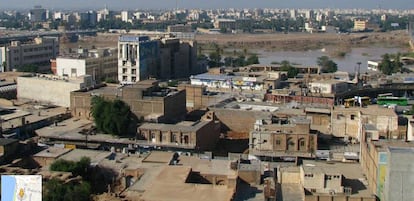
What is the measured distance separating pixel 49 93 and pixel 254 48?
80.9 feet

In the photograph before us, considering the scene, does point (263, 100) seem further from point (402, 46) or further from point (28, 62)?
point (402, 46)

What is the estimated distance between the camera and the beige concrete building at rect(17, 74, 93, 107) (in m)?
14.4

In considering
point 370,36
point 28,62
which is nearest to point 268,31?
point 370,36

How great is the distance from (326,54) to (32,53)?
17.1m

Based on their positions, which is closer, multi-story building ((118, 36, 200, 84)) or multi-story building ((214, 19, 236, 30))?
multi-story building ((118, 36, 200, 84))

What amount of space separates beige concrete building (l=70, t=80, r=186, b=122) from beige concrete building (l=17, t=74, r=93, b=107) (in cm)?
196

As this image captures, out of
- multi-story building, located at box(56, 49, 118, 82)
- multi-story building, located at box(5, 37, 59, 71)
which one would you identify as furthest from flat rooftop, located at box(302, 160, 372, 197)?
multi-story building, located at box(5, 37, 59, 71)

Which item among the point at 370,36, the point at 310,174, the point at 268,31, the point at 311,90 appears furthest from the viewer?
the point at 268,31

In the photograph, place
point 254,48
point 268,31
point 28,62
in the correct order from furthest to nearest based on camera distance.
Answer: point 268,31
point 254,48
point 28,62

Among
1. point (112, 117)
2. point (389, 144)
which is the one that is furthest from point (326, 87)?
point (389, 144)

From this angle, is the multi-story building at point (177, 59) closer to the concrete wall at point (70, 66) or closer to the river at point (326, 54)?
the concrete wall at point (70, 66)

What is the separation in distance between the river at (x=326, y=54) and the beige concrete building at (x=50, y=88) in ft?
45.3

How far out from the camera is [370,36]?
4350 cm

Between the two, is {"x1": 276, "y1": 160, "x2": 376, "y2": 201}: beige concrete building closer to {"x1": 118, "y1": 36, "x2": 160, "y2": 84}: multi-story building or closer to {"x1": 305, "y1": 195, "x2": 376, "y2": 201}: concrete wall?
{"x1": 305, "y1": 195, "x2": 376, "y2": 201}: concrete wall
